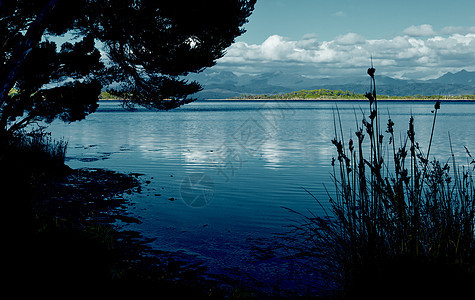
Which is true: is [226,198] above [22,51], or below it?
below

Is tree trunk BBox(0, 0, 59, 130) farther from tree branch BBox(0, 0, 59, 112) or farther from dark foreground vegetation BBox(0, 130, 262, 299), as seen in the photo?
dark foreground vegetation BBox(0, 130, 262, 299)

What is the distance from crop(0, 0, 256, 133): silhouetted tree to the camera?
13.4m

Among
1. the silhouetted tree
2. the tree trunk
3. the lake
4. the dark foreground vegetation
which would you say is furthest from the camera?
the silhouetted tree

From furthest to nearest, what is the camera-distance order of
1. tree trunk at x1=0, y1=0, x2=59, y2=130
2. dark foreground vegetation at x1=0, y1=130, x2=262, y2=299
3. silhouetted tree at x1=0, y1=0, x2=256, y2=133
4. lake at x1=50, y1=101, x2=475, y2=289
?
silhouetted tree at x1=0, y1=0, x2=256, y2=133 → tree trunk at x1=0, y1=0, x2=59, y2=130 → lake at x1=50, y1=101, x2=475, y2=289 → dark foreground vegetation at x1=0, y1=130, x2=262, y2=299

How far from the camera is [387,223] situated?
4.73 meters

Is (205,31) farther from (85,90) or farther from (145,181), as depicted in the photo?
(145,181)

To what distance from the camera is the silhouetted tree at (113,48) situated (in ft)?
44.0

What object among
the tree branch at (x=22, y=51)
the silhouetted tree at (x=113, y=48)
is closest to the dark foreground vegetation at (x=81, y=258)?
the tree branch at (x=22, y=51)

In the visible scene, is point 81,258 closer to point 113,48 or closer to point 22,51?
A: point 22,51

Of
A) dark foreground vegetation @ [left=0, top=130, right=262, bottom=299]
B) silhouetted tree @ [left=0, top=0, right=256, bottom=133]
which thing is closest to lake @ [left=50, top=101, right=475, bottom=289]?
dark foreground vegetation @ [left=0, top=130, right=262, bottom=299]

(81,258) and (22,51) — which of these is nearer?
(81,258)

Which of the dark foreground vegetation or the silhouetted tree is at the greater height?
the silhouetted tree

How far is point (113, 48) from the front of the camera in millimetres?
14898

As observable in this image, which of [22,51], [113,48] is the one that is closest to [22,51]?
[22,51]
